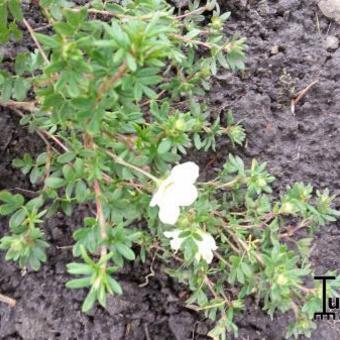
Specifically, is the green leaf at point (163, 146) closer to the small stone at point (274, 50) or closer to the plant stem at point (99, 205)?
the plant stem at point (99, 205)

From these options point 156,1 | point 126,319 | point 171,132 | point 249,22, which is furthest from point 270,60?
point 126,319

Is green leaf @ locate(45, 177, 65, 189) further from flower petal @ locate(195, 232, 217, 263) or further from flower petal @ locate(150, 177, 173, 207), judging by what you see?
flower petal @ locate(195, 232, 217, 263)

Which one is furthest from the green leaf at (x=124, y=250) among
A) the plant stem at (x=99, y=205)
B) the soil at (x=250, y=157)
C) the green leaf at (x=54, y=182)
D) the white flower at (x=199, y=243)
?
the soil at (x=250, y=157)

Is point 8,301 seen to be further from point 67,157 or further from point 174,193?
point 174,193

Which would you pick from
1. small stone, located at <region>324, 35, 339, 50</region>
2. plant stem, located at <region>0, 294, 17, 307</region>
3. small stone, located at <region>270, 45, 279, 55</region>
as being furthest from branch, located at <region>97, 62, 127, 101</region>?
small stone, located at <region>324, 35, 339, 50</region>

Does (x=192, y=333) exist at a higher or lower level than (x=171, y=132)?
lower

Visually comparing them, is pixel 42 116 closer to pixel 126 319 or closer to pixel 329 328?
pixel 126 319
